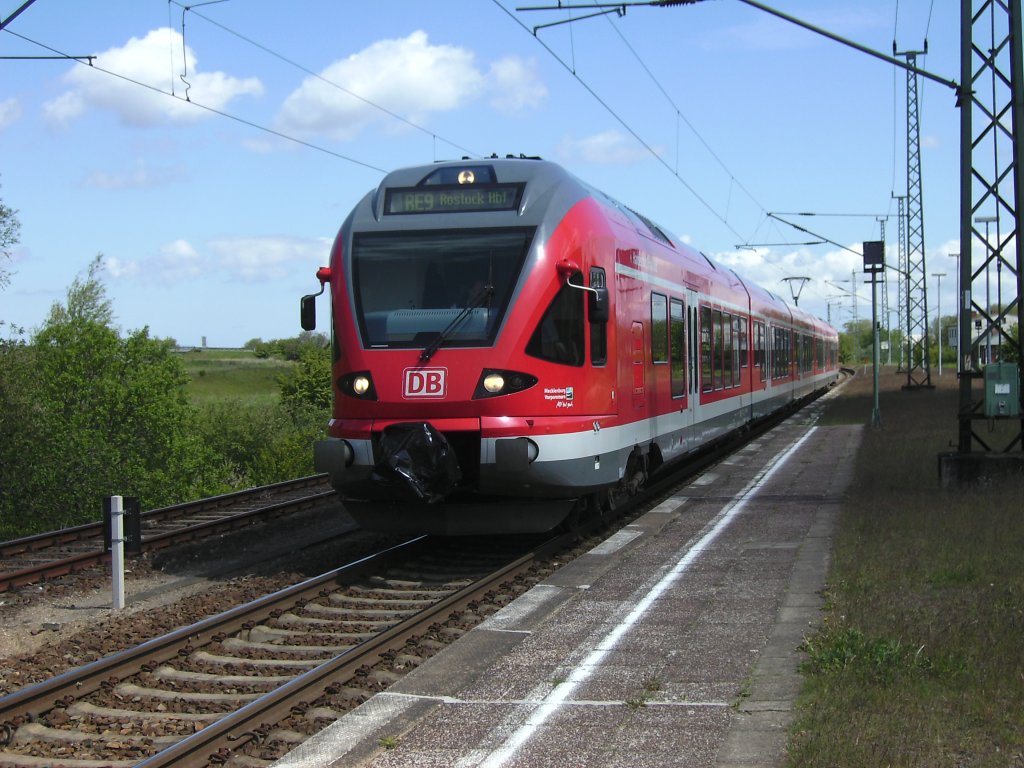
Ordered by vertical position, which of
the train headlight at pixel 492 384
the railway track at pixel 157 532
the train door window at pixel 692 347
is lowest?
the railway track at pixel 157 532

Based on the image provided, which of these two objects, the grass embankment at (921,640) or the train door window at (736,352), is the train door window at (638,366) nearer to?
the grass embankment at (921,640)

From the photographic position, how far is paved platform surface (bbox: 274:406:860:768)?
198 inches

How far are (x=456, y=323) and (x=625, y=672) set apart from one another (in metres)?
4.15

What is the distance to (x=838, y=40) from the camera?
12.4 m

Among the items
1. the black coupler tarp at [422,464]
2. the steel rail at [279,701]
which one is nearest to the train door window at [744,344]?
the black coupler tarp at [422,464]

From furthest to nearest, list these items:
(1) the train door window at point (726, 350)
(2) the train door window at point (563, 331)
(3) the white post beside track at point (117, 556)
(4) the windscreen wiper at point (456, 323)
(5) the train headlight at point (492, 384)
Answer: (1) the train door window at point (726, 350) → (2) the train door window at point (563, 331) → (4) the windscreen wiper at point (456, 323) → (5) the train headlight at point (492, 384) → (3) the white post beside track at point (117, 556)

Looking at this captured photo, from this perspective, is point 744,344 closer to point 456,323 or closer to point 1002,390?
point 1002,390

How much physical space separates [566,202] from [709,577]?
12.0 feet

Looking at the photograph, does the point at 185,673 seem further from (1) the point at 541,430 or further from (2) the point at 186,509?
(2) the point at 186,509

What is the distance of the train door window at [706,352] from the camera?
16.2 m

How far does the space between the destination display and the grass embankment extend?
14.2 ft

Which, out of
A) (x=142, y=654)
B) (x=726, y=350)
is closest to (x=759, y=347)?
(x=726, y=350)

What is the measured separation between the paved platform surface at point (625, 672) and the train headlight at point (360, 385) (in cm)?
229

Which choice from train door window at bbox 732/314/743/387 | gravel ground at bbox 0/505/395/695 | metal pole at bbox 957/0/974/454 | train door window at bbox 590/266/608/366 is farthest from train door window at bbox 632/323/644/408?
train door window at bbox 732/314/743/387
